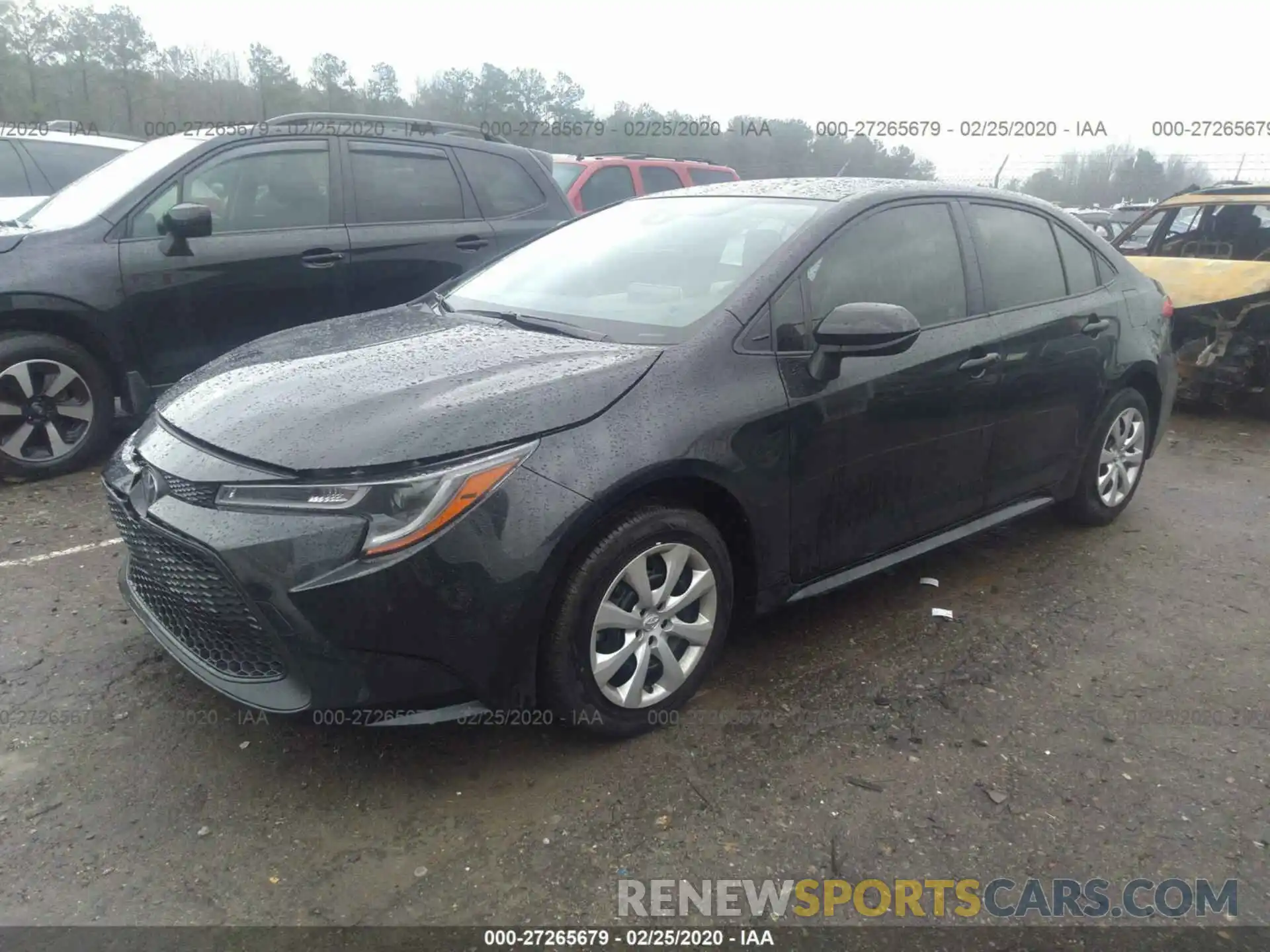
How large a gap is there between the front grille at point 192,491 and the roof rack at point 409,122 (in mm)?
3724

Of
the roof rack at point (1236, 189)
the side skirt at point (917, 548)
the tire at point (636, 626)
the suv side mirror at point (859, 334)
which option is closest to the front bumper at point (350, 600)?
the tire at point (636, 626)

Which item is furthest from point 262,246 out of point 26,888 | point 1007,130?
point 1007,130

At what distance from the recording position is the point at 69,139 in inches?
309

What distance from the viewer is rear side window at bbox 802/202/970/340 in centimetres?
319

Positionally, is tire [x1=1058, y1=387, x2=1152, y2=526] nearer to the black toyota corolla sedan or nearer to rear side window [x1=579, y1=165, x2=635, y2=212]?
the black toyota corolla sedan

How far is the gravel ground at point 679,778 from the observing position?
7.44 feet

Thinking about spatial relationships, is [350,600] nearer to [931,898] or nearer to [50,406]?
[931,898]

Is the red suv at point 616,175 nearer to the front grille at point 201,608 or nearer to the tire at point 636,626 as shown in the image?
the tire at point 636,626

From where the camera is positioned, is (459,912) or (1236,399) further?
(1236,399)

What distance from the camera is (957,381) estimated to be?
3.49 m

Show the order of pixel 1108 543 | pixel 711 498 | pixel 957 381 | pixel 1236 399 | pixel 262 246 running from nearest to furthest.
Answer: pixel 711 498 → pixel 957 381 → pixel 1108 543 → pixel 262 246 → pixel 1236 399

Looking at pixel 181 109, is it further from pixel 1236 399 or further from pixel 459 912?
pixel 459 912

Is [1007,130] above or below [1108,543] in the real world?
above

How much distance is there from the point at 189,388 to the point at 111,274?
95.5 inches
